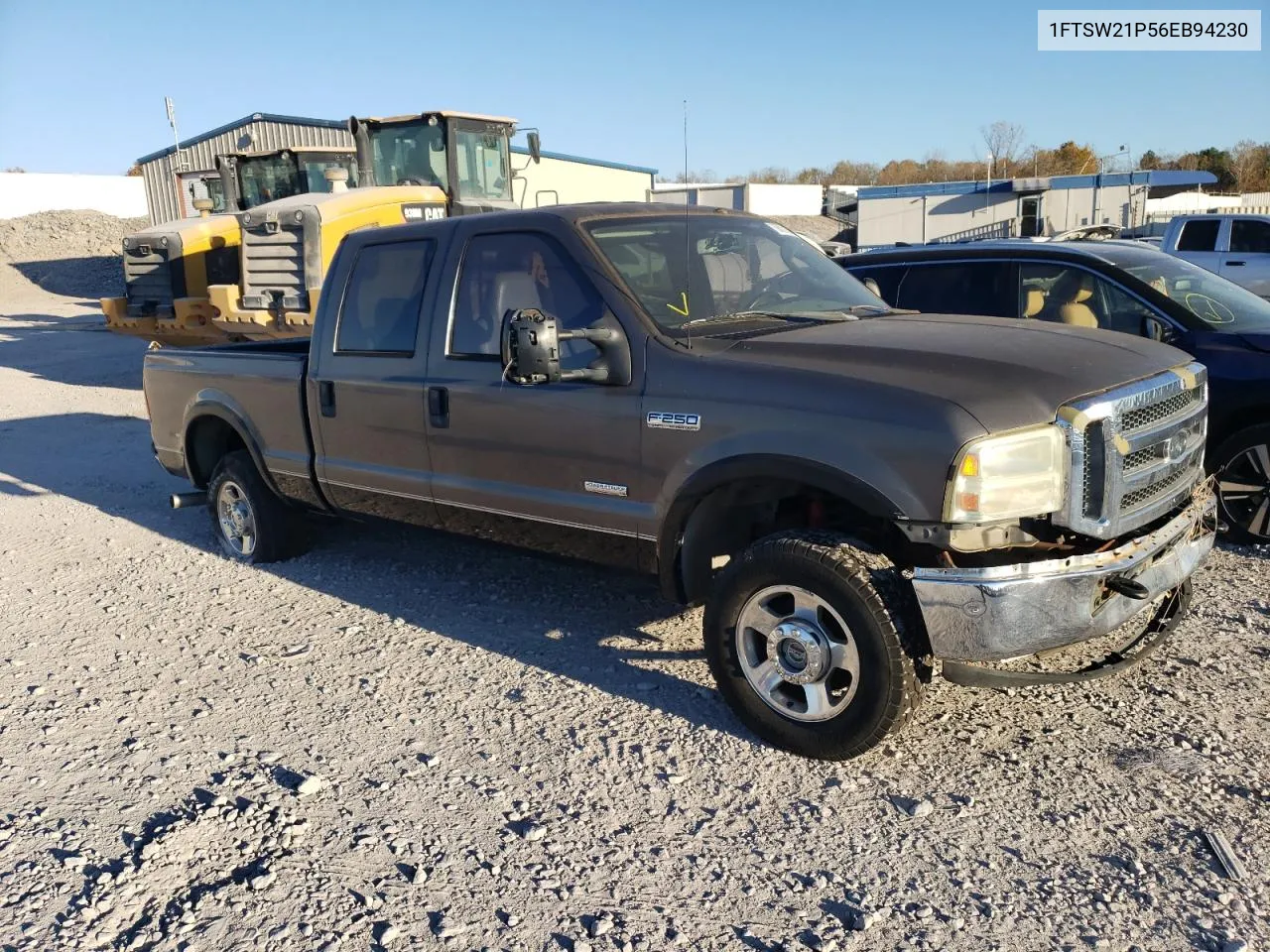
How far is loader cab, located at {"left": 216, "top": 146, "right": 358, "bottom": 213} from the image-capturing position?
16844 mm

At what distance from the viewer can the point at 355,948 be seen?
9.19ft

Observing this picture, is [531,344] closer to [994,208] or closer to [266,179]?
[266,179]

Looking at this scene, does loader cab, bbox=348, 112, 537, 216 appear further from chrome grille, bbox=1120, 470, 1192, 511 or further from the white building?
the white building

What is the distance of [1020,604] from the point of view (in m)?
3.29

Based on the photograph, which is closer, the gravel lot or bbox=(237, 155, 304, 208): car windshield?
the gravel lot


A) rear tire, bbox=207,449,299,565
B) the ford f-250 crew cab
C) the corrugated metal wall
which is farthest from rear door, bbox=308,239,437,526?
the corrugated metal wall

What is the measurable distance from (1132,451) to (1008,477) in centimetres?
59

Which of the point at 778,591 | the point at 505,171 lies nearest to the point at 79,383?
the point at 505,171

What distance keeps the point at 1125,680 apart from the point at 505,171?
13632mm

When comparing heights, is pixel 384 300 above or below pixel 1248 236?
above

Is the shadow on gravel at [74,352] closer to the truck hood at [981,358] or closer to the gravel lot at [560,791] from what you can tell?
the gravel lot at [560,791]

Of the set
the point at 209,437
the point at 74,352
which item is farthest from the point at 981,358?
the point at 74,352

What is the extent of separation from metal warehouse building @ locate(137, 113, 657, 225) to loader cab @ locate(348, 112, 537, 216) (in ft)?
52.3

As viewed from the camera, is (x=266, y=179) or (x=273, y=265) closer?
(x=273, y=265)
